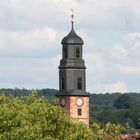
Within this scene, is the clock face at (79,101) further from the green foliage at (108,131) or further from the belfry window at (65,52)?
the green foliage at (108,131)

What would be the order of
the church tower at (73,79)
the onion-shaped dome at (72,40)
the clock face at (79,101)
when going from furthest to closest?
the onion-shaped dome at (72,40) < the clock face at (79,101) < the church tower at (73,79)

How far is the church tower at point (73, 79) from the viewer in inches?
4769

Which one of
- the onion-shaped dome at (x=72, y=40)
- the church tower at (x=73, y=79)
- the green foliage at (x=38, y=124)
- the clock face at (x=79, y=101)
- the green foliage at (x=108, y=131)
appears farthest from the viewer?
the onion-shaped dome at (x=72, y=40)

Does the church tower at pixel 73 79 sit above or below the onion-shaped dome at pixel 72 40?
below

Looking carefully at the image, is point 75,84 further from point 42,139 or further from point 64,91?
point 42,139

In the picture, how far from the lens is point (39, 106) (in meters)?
66.3

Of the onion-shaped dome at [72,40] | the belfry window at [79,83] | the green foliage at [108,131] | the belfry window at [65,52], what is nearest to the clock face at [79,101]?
the belfry window at [79,83]

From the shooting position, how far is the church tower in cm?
12112

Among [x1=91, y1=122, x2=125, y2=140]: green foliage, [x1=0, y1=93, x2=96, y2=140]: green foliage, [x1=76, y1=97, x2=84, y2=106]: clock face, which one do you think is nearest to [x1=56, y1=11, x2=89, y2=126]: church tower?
[x1=76, y1=97, x2=84, y2=106]: clock face

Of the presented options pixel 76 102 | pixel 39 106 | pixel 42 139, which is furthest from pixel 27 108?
pixel 76 102

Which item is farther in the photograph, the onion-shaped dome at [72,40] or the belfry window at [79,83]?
the onion-shaped dome at [72,40]

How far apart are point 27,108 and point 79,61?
56.2 m

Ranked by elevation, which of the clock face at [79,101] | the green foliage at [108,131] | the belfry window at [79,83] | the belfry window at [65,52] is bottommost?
the green foliage at [108,131]

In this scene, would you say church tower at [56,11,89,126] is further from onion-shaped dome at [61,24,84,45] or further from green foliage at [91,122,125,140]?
green foliage at [91,122,125,140]
